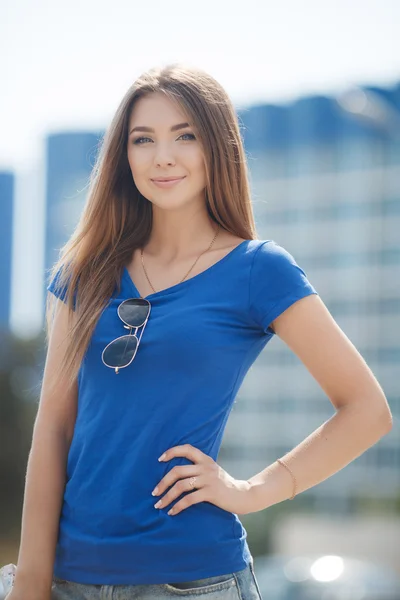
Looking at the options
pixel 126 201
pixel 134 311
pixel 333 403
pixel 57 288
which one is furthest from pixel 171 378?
pixel 126 201

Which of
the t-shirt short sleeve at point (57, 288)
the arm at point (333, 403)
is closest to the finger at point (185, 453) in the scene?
the arm at point (333, 403)

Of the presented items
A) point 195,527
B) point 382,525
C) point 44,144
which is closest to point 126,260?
point 195,527

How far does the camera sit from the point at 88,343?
6.57ft

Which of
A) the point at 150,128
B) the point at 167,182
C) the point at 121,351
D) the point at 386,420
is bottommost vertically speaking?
the point at 386,420

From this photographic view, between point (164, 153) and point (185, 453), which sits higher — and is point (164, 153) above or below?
above

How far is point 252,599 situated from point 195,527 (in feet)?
0.63

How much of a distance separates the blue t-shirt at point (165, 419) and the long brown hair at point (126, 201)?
9 cm

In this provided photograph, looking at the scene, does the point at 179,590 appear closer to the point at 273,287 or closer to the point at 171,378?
the point at 171,378

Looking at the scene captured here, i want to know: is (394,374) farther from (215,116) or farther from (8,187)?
(215,116)

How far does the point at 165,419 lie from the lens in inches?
73.4

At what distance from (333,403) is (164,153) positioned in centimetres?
65

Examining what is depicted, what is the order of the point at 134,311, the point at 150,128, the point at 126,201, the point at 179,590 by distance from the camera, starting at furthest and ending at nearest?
the point at 126,201
the point at 150,128
the point at 134,311
the point at 179,590

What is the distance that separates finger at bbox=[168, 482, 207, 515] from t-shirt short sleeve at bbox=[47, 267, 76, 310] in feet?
1.91

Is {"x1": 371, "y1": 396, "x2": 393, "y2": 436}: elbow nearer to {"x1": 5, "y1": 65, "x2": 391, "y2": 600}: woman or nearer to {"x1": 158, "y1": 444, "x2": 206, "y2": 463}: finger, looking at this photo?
{"x1": 5, "y1": 65, "x2": 391, "y2": 600}: woman
